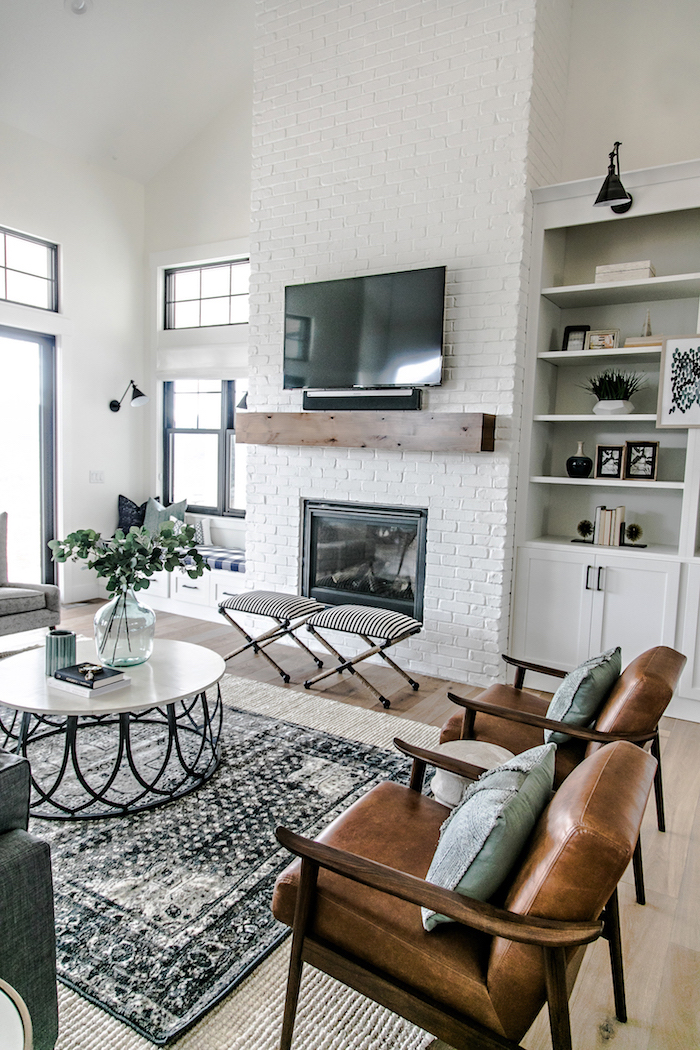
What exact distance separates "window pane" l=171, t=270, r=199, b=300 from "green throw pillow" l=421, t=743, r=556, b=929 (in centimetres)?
551

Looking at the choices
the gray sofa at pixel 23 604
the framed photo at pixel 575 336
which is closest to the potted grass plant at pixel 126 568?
the gray sofa at pixel 23 604

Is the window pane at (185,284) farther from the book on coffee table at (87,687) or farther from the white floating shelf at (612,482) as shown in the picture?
the book on coffee table at (87,687)

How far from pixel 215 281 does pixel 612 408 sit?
3614mm

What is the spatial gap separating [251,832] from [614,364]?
130 inches

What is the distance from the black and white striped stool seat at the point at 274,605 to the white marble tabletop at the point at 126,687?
947 mm

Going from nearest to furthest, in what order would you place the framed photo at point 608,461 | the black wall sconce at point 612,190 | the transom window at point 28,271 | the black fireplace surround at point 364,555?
the black wall sconce at point 612,190
the framed photo at point 608,461
the black fireplace surround at point 364,555
the transom window at point 28,271

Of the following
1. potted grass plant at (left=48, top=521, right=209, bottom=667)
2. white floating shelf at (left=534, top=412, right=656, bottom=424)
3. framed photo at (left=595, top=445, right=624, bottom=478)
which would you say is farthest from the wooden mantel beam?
potted grass plant at (left=48, top=521, right=209, bottom=667)

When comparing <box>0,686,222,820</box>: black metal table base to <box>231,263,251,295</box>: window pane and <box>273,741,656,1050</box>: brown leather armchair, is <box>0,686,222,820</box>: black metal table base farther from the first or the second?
<box>231,263,251,295</box>: window pane

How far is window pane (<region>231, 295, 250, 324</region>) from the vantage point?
5.72 m

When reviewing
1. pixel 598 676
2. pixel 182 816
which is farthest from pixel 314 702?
pixel 598 676

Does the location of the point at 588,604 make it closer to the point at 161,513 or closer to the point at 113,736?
the point at 113,736

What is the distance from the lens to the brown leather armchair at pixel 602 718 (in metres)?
1.87

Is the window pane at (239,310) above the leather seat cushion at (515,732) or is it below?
above

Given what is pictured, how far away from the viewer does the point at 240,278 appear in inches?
225
